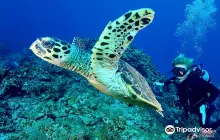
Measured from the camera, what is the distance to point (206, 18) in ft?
88.0

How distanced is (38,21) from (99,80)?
76.5 meters

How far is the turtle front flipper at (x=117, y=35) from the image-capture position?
7.60 ft

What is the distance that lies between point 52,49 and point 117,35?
84cm

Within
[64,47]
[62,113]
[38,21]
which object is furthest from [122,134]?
[38,21]

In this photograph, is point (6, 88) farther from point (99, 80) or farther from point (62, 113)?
point (99, 80)

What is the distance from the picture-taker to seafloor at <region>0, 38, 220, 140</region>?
3744 mm

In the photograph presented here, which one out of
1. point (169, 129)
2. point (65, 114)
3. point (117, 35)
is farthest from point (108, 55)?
point (169, 129)

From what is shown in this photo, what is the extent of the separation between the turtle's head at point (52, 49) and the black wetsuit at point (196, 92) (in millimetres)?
2585

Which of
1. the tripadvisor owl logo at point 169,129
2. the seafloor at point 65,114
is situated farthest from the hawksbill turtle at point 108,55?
the tripadvisor owl logo at point 169,129

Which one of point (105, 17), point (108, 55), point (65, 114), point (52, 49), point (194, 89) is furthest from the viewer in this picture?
point (105, 17)

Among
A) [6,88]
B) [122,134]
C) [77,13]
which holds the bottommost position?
[122,134]

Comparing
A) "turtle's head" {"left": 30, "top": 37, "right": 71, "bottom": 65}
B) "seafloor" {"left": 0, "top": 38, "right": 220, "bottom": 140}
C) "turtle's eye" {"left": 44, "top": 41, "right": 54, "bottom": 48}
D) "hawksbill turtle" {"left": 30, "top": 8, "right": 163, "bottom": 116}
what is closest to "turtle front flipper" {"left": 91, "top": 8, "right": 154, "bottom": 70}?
"hawksbill turtle" {"left": 30, "top": 8, "right": 163, "bottom": 116}

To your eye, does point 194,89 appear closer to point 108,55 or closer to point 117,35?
point 108,55

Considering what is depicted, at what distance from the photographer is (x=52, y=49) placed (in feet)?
9.06
